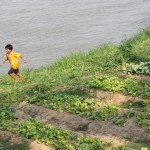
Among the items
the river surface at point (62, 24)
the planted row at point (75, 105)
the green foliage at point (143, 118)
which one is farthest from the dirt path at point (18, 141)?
the river surface at point (62, 24)

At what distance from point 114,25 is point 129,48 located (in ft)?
31.4

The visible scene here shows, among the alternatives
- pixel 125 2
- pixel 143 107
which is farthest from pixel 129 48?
pixel 125 2

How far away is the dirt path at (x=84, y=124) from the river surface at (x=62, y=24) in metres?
7.44

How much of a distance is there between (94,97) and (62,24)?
1335 cm

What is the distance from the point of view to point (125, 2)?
1049 inches

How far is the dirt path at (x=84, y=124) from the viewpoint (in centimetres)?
744

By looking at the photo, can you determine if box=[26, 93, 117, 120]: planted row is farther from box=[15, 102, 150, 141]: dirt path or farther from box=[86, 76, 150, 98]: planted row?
box=[86, 76, 150, 98]: planted row

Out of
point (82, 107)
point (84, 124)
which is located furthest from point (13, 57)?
A: point (84, 124)

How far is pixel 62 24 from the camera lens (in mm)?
21938

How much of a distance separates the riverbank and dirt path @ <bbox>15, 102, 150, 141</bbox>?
0.02 m

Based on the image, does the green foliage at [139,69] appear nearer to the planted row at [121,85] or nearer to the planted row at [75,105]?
the planted row at [121,85]

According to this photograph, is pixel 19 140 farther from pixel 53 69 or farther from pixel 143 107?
pixel 53 69

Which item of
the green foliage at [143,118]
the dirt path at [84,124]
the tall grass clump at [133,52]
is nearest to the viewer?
the dirt path at [84,124]

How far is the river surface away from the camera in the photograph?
716 inches
